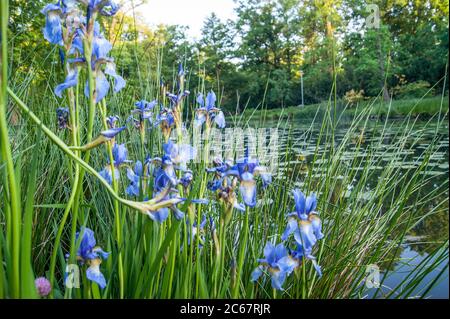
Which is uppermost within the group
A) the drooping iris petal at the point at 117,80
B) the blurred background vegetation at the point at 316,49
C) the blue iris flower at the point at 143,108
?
the blurred background vegetation at the point at 316,49

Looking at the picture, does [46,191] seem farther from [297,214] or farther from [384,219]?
[384,219]

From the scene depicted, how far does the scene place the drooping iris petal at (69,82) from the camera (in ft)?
2.05

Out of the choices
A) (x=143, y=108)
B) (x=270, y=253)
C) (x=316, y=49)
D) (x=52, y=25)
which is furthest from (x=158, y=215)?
(x=316, y=49)

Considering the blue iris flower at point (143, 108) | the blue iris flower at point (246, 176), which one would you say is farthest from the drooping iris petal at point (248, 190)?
the blue iris flower at point (143, 108)

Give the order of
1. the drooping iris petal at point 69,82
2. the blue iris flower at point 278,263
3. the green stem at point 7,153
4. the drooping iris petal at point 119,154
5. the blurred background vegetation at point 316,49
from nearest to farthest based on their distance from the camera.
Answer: the green stem at point 7,153 < the drooping iris petal at point 69,82 < the blue iris flower at point 278,263 < the drooping iris petal at point 119,154 < the blurred background vegetation at point 316,49

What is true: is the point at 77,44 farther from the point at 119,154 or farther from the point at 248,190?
the point at 248,190

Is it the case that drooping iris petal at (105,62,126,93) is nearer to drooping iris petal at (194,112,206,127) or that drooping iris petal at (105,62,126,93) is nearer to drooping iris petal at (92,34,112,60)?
drooping iris petal at (92,34,112,60)

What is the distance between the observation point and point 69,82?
0.63m

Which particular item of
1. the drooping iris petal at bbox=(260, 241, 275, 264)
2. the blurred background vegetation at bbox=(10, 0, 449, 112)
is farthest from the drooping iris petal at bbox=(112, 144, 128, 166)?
the blurred background vegetation at bbox=(10, 0, 449, 112)

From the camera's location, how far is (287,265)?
0.73 meters

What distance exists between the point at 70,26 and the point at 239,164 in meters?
0.40

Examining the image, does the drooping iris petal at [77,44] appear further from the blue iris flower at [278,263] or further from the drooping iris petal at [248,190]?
the blue iris flower at [278,263]

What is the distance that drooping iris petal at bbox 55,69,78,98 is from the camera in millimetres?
625
